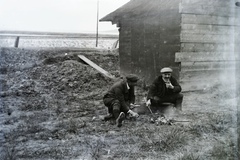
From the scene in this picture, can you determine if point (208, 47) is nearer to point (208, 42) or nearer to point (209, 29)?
point (208, 42)

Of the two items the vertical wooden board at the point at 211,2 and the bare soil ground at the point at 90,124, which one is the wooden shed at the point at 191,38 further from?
the bare soil ground at the point at 90,124

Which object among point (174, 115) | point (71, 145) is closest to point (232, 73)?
point (174, 115)

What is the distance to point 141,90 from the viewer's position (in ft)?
30.9

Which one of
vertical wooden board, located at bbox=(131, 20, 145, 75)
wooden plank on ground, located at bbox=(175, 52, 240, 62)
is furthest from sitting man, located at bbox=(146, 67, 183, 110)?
vertical wooden board, located at bbox=(131, 20, 145, 75)

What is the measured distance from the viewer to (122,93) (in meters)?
5.77

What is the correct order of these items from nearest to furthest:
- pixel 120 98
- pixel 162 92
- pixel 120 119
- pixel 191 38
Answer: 1. pixel 120 119
2. pixel 120 98
3. pixel 162 92
4. pixel 191 38

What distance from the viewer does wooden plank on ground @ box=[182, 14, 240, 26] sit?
304 inches

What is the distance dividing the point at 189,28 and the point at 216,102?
226 cm

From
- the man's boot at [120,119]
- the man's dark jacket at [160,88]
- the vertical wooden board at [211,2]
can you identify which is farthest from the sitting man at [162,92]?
the vertical wooden board at [211,2]

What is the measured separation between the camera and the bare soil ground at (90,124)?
4.25 metres

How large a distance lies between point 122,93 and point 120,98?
0.65ft

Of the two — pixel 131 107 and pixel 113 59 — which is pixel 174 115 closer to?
pixel 131 107

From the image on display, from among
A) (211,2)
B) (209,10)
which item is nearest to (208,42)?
(209,10)

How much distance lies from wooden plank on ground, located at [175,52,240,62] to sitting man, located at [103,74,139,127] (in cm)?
249
